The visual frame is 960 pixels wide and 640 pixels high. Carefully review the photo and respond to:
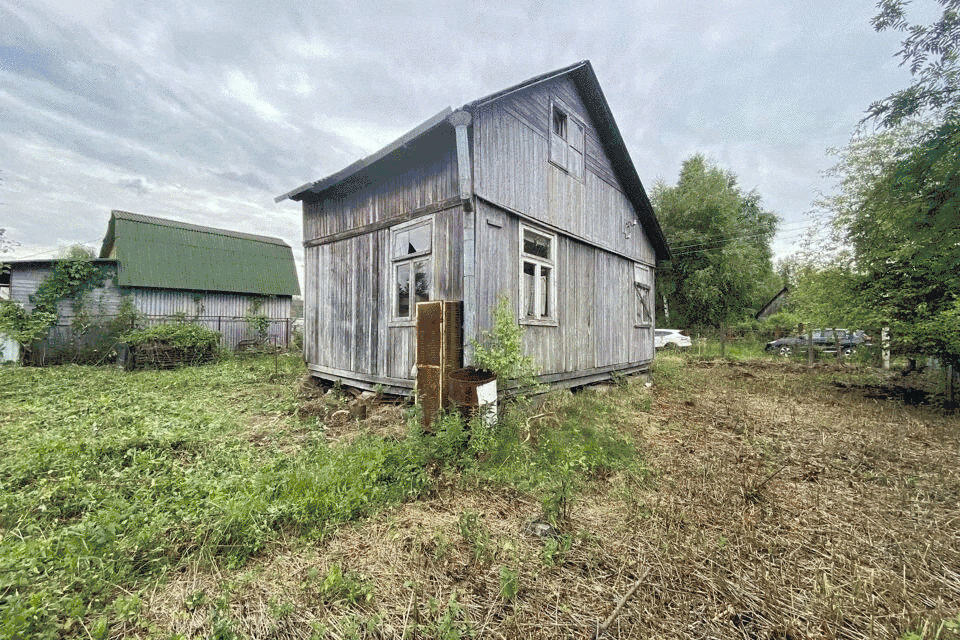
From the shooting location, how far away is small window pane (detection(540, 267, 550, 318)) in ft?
22.1

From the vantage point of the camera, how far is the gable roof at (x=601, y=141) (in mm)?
5387

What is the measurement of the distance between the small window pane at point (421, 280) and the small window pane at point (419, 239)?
22 cm

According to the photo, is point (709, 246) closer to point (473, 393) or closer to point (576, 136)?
point (576, 136)

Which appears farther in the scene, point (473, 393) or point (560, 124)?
point (560, 124)

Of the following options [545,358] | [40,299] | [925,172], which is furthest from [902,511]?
[40,299]

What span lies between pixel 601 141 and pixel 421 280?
582 centimetres

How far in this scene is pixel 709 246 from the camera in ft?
76.6

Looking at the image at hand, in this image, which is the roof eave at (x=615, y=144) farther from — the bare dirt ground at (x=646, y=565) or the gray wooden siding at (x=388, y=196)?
the bare dirt ground at (x=646, y=565)

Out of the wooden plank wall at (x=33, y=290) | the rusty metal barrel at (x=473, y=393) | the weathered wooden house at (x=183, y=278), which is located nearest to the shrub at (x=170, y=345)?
the wooden plank wall at (x=33, y=290)

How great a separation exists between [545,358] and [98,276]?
52.4 ft

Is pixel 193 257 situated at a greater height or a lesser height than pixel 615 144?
lesser

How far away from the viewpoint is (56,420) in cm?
546

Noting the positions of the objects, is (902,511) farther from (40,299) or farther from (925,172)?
(40,299)

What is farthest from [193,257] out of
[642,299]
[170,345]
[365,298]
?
[642,299]
